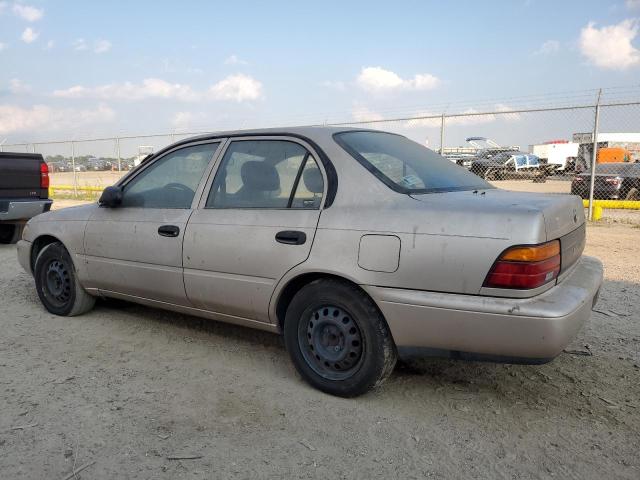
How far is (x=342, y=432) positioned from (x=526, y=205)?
1458mm

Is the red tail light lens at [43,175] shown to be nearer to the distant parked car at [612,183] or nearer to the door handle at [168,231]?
the door handle at [168,231]

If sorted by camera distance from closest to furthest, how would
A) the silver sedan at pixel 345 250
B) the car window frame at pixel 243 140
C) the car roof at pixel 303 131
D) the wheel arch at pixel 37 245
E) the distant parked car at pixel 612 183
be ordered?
the silver sedan at pixel 345 250 → the car window frame at pixel 243 140 → the car roof at pixel 303 131 → the wheel arch at pixel 37 245 → the distant parked car at pixel 612 183

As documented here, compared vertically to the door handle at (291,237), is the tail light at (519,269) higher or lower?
lower

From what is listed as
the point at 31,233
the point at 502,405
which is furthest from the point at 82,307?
the point at 502,405

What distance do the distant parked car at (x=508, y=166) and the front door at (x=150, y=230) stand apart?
15509mm

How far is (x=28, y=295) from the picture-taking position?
5281mm

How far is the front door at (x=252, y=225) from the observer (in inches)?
122

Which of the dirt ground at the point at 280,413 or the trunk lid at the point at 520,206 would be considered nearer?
the dirt ground at the point at 280,413

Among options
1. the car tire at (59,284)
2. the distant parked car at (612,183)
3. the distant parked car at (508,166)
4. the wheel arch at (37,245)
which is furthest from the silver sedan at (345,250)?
the distant parked car at (508,166)

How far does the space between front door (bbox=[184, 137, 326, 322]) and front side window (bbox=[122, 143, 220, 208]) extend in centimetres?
19

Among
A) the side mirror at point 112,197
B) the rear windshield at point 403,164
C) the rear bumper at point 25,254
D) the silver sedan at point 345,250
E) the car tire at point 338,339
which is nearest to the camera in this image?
the silver sedan at point 345,250

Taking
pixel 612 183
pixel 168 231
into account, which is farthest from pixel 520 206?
pixel 612 183

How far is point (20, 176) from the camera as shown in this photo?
315 inches

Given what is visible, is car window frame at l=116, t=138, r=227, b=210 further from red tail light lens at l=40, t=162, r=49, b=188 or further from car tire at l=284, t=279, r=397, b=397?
red tail light lens at l=40, t=162, r=49, b=188
